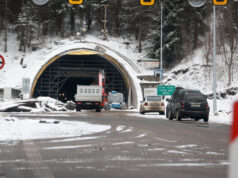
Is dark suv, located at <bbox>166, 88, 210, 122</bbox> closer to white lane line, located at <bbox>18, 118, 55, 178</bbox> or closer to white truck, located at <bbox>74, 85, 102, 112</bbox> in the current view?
white lane line, located at <bbox>18, 118, 55, 178</bbox>

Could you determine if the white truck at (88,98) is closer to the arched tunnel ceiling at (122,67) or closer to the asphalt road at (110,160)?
the arched tunnel ceiling at (122,67)

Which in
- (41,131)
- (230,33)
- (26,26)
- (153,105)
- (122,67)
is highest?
(26,26)

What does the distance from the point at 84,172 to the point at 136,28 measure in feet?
288

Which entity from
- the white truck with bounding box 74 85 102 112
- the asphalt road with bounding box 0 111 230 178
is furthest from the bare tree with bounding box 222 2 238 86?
the asphalt road with bounding box 0 111 230 178

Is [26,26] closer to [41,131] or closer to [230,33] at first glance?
[230,33]

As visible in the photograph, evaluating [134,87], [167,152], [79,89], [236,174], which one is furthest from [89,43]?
[236,174]

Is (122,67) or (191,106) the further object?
(122,67)

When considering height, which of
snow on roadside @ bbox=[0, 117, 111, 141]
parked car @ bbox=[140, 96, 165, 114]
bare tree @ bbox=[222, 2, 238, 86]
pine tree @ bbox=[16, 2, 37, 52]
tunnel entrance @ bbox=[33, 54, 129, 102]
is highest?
pine tree @ bbox=[16, 2, 37, 52]

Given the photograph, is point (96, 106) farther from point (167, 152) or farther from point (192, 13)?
point (167, 152)

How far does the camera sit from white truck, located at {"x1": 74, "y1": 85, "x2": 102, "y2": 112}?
47375 millimetres

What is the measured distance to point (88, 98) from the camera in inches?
1896

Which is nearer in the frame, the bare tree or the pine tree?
the bare tree

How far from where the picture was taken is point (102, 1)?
93375 mm

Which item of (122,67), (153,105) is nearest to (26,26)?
(122,67)
